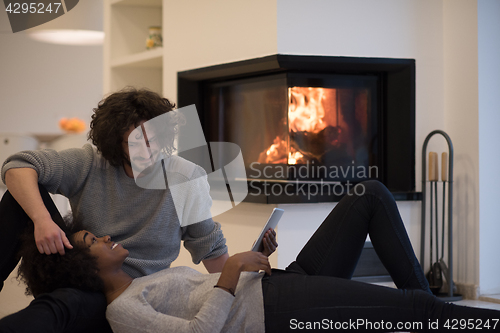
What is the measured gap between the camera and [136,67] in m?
3.61

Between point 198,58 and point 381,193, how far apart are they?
70.6 inches

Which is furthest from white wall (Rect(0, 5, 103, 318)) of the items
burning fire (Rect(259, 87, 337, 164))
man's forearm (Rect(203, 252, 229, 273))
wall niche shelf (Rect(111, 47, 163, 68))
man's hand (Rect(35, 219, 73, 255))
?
man's hand (Rect(35, 219, 73, 255))

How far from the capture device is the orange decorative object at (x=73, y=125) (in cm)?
384

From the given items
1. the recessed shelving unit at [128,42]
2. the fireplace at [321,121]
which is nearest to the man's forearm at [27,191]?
the fireplace at [321,121]

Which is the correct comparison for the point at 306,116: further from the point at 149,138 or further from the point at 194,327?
the point at 194,327

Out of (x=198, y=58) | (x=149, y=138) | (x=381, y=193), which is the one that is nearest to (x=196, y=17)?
(x=198, y=58)

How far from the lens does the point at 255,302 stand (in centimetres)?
125

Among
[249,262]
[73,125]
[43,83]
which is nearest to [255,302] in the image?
[249,262]

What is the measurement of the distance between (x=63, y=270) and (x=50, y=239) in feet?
0.28

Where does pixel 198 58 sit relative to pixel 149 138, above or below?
above

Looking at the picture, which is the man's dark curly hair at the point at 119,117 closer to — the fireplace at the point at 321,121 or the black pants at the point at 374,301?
the black pants at the point at 374,301

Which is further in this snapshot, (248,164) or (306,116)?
(248,164)

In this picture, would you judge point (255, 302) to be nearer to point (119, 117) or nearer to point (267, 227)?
point (267, 227)

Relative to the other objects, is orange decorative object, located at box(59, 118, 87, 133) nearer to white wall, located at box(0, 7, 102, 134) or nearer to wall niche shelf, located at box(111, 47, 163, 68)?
white wall, located at box(0, 7, 102, 134)
